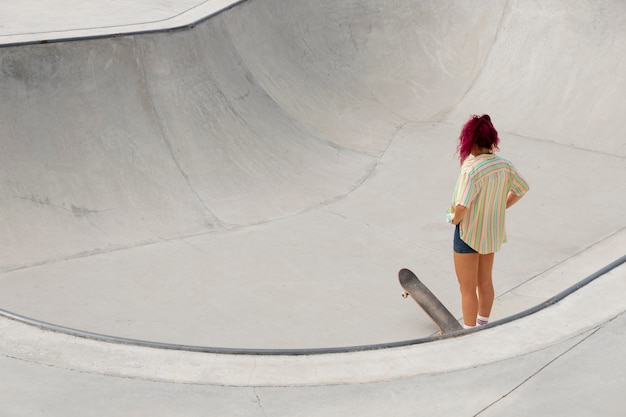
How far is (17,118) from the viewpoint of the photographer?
7.53 metres

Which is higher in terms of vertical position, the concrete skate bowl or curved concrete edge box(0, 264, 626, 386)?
the concrete skate bowl

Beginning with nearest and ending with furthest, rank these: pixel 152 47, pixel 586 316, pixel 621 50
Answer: pixel 586 316 → pixel 152 47 → pixel 621 50

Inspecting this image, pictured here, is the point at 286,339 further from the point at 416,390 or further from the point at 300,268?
the point at 416,390

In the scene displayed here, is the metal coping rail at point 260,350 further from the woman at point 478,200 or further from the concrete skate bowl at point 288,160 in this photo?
the concrete skate bowl at point 288,160

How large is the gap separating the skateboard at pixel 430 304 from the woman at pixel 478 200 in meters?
0.50

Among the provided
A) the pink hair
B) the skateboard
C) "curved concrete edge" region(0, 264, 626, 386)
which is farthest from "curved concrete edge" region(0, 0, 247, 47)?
"curved concrete edge" region(0, 264, 626, 386)

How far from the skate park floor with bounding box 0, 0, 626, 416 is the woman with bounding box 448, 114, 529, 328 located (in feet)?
2.85

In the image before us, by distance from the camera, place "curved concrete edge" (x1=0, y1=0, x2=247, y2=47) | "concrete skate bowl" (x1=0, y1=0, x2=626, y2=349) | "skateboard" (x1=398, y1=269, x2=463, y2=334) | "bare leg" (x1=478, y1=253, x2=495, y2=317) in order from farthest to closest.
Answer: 1. "curved concrete edge" (x1=0, y1=0, x2=247, y2=47)
2. "concrete skate bowl" (x1=0, y1=0, x2=626, y2=349)
3. "skateboard" (x1=398, y1=269, x2=463, y2=334)
4. "bare leg" (x1=478, y1=253, x2=495, y2=317)

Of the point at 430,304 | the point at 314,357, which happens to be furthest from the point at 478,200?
the point at 314,357

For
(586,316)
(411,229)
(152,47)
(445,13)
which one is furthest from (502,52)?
(586,316)

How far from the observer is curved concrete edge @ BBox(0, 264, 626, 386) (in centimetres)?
347

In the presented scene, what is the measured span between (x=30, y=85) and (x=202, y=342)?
323 cm

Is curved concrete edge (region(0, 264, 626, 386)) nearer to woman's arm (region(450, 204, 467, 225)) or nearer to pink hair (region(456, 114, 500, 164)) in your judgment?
woman's arm (region(450, 204, 467, 225))

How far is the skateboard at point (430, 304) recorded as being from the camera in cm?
557
